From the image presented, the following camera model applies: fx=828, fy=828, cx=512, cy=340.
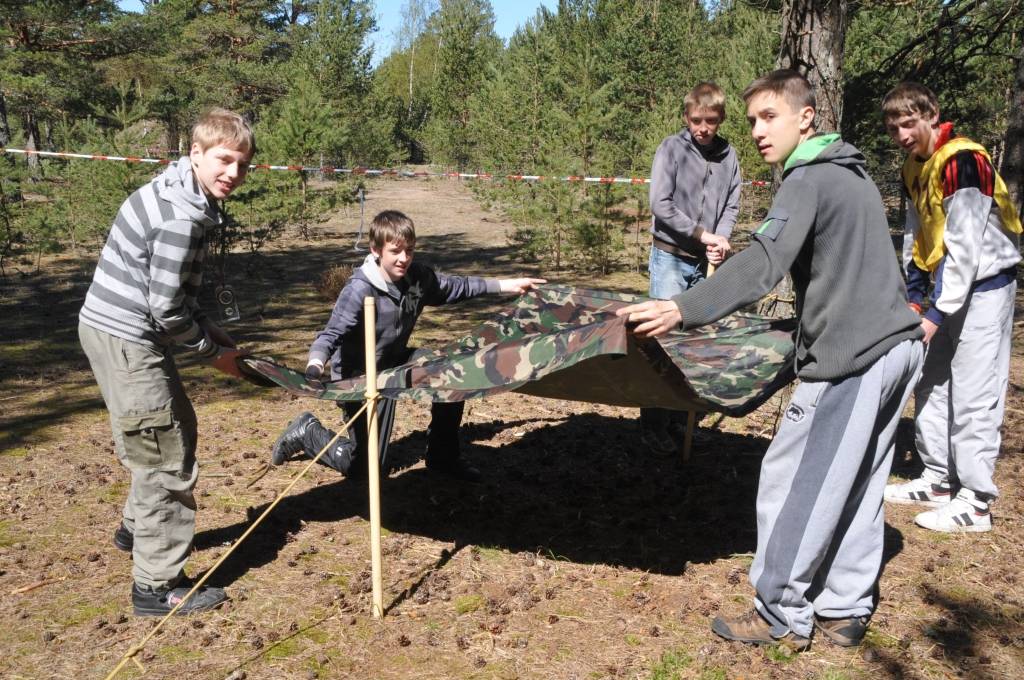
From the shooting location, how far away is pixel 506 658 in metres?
3.20

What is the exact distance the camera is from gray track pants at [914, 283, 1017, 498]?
402cm

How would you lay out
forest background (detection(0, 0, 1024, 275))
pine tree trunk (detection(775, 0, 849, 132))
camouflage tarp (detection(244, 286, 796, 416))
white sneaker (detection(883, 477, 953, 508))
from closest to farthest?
camouflage tarp (detection(244, 286, 796, 416))
white sneaker (detection(883, 477, 953, 508))
pine tree trunk (detection(775, 0, 849, 132))
forest background (detection(0, 0, 1024, 275))

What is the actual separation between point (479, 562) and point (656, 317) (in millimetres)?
1808

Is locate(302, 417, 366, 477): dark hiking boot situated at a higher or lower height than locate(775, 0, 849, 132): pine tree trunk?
lower

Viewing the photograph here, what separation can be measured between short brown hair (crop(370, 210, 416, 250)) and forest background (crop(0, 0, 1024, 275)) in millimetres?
3452

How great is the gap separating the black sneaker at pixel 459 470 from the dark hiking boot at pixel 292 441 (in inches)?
31.4

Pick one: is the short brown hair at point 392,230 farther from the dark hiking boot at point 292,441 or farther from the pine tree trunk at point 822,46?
the pine tree trunk at point 822,46

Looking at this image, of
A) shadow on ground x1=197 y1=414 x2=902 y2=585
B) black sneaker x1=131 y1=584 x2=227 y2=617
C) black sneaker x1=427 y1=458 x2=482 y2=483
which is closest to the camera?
black sneaker x1=131 y1=584 x2=227 y2=617

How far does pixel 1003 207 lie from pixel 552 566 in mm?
2752

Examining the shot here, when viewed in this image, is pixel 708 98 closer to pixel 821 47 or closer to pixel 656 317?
pixel 821 47

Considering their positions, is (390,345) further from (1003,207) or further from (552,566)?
(1003,207)

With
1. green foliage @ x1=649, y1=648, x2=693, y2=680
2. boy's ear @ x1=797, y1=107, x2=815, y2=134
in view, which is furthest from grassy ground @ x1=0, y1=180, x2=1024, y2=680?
boy's ear @ x1=797, y1=107, x2=815, y2=134

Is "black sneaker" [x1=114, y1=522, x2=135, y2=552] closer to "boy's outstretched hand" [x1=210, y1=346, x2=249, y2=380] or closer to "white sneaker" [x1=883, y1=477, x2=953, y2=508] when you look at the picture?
"boy's outstretched hand" [x1=210, y1=346, x2=249, y2=380]

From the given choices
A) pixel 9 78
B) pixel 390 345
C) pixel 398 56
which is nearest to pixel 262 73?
pixel 9 78
